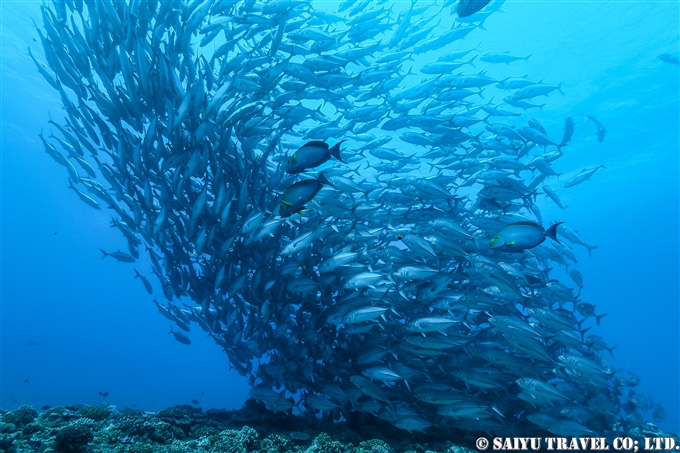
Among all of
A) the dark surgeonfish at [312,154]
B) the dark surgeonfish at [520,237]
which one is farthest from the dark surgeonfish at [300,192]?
the dark surgeonfish at [520,237]

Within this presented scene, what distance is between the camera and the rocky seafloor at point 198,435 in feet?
13.6

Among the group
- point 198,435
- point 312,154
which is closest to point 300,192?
point 312,154

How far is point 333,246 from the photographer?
21.3 feet

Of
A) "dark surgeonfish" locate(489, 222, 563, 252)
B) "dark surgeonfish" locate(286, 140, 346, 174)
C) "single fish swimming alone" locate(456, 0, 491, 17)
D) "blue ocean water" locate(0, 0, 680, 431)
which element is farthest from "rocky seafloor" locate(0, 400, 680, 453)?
"single fish swimming alone" locate(456, 0, 491, 17)

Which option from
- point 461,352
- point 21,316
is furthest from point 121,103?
point 21,316

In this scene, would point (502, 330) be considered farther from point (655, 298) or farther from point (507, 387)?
point (655, 298)

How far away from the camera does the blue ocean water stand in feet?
62.5

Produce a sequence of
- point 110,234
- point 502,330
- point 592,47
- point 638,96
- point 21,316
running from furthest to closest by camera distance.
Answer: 1. point 21,316
2. point 110,234
3. point 638,96
4. point 592,47
5. point 502,330

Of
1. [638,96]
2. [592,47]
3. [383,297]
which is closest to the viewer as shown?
[383,297]

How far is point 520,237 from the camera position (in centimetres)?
409

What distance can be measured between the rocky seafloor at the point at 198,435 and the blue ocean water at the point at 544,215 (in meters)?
4.89

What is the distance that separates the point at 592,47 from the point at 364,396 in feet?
75.5

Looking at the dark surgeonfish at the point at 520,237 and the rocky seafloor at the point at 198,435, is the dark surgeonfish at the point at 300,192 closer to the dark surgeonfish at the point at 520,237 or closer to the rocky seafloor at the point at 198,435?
the dark surgeonfish at the point at 520,237

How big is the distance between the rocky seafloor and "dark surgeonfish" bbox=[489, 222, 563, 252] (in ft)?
9.06
